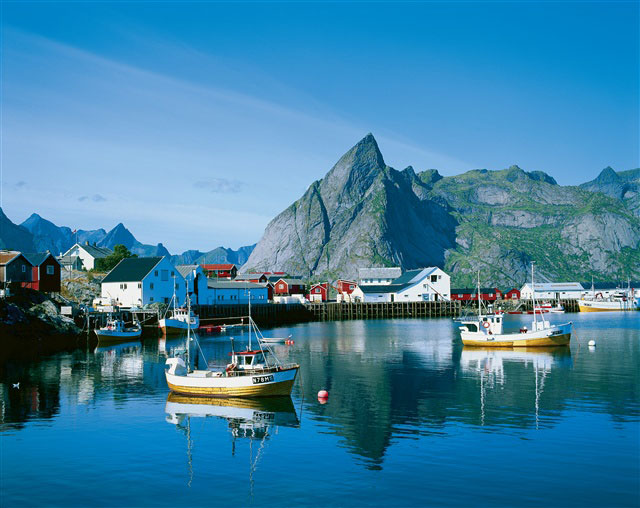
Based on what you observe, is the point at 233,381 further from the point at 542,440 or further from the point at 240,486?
the point at 542,440

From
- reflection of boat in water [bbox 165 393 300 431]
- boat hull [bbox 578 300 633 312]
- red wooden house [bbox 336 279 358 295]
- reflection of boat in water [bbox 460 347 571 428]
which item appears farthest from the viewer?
red wooden house [bbox 336 279 358 295]

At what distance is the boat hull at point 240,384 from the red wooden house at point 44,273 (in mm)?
59365

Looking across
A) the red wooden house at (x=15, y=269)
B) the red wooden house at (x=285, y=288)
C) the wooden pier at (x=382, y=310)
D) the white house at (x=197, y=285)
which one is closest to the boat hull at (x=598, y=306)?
the wooden pier at (x=382, y=310)

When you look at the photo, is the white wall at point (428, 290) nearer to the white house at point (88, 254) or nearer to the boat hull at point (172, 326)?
the white house at point (88, 254)

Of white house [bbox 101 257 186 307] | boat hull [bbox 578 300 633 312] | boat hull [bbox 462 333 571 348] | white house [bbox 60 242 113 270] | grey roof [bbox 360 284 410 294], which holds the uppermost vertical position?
white house [bbox 60 242 113 270]

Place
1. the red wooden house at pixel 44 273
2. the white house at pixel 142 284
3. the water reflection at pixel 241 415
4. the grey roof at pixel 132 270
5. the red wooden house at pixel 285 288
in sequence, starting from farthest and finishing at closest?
the red wooden house at pixel 285 288 → the grey roof at pixel 132 270 → the white house at pixel 142 284 → the red wooden house at pixel 44 273 → the water reflection at pixel 241 415

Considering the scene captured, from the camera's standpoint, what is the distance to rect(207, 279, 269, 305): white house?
129 m

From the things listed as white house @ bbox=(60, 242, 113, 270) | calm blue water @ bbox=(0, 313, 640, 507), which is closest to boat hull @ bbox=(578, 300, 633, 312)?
calm blue water @ bbox=(0, 313, 640, 507)

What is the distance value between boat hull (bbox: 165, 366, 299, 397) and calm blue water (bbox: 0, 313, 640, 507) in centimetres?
107

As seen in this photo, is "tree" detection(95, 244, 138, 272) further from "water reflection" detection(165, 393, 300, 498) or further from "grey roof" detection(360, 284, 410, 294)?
"water reflection" detection(165, 393, 300, 498)

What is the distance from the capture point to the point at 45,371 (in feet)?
172

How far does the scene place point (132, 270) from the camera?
110m

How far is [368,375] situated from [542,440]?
2203 cm

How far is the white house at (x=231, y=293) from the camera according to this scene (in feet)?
424
